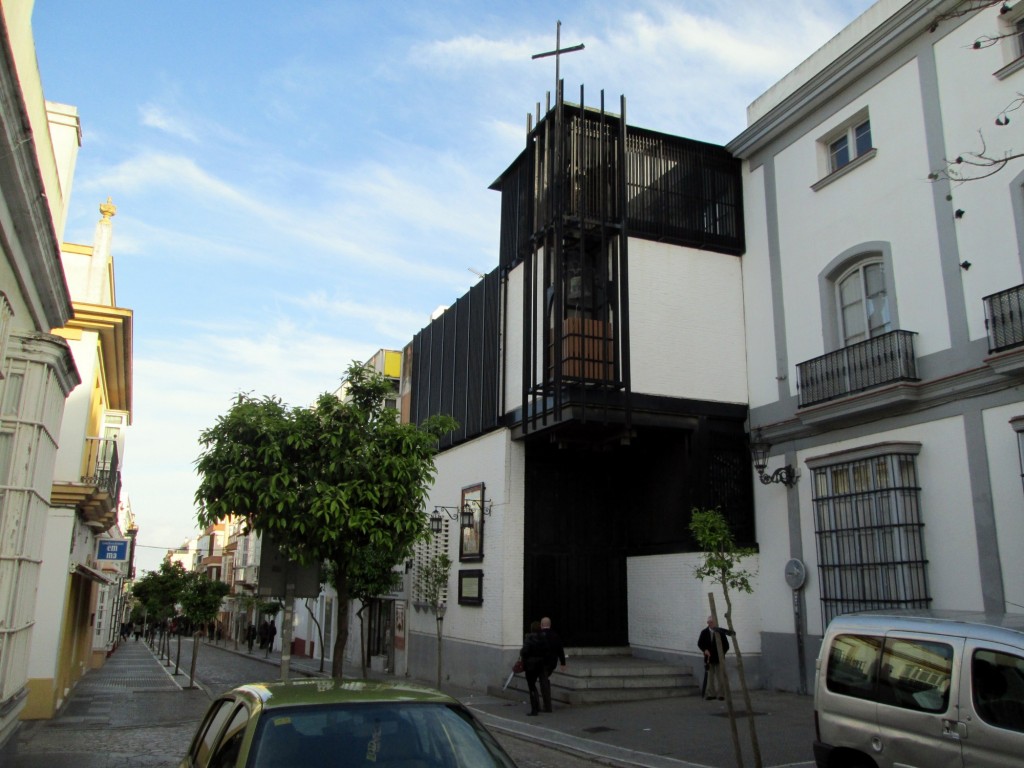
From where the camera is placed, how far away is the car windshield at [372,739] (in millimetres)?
4016

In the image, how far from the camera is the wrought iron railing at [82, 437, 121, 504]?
17.8 meters

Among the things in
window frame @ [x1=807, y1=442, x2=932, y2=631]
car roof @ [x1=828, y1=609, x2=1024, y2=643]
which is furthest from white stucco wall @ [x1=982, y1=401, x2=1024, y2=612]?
car roof @ [x1=828, y1=609, x2=1024, y2=643]

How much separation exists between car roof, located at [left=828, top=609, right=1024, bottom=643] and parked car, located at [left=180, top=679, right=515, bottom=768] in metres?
3.82

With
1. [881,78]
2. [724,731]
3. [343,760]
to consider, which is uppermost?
[881,78]

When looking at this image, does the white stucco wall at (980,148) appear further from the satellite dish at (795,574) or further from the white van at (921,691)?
the white van at (921,691)

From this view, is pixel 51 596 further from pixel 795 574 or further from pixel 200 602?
pixel 795 574

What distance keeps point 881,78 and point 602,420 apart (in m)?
7.96

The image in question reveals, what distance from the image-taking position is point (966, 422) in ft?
41.9

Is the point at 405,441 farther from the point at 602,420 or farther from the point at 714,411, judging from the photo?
the point at 714,411

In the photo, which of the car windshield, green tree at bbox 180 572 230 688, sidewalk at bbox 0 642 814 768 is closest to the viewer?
the car windshield

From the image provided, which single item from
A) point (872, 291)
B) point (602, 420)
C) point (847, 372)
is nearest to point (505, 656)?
point (602, 420)

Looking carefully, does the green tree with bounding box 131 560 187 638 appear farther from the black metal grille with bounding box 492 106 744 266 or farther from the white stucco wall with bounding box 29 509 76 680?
the black metal grille with bounding box 492 106 744 266

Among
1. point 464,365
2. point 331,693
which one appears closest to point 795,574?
point 464,365

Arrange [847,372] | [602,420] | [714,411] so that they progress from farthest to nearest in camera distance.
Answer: [714,411] < [602,420] < [847,372]
